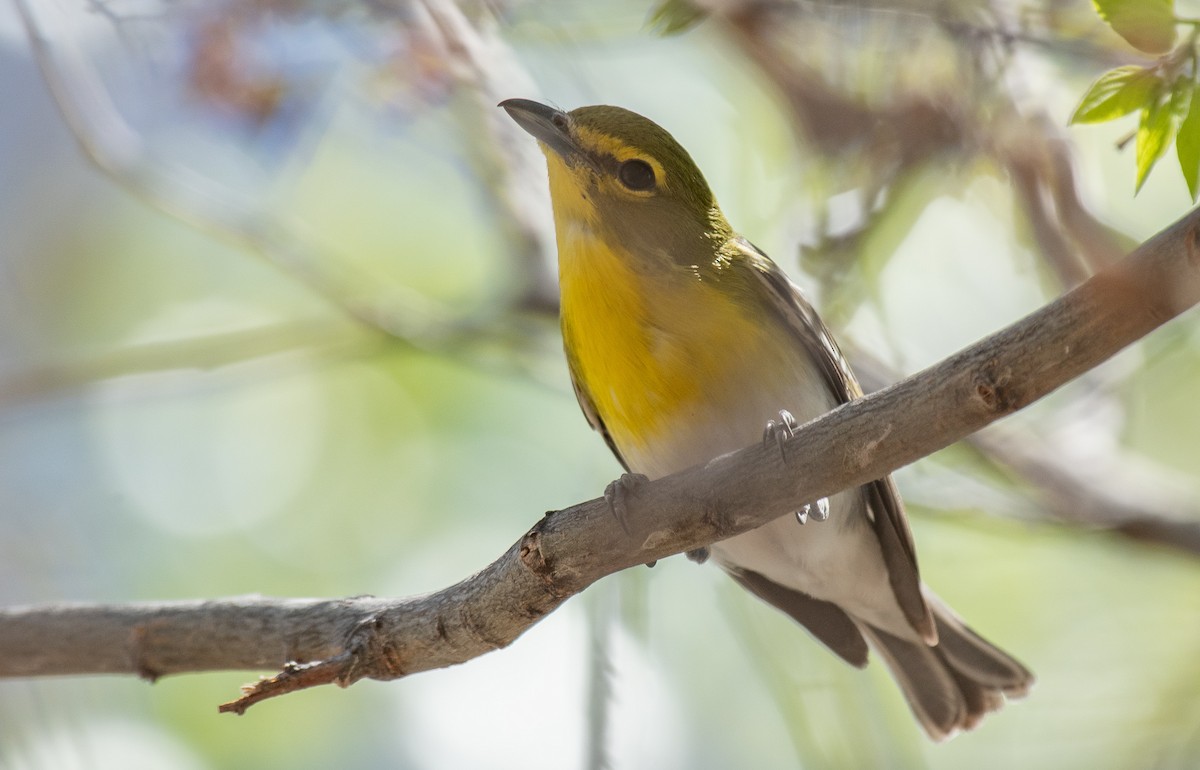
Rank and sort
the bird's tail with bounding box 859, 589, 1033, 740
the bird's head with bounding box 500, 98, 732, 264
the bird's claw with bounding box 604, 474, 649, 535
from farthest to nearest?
the bird's tail with bounding box 859, 589, 1033, 740
the bird's head with bounding box 500, 98, 732, 264
the bird's claw with bounding box 604, 474, 649, 535

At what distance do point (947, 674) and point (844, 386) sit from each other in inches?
65.2

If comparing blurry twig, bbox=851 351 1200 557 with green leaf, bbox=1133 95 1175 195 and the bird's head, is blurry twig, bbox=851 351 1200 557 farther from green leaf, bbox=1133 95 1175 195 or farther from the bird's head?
green leaf, bbox=1133 95 1175 195

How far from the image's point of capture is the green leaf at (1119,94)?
2.49 meters

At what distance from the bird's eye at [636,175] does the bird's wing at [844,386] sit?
47 cm

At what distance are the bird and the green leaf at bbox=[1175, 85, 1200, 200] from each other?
1691 mm

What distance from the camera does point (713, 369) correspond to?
4117mm

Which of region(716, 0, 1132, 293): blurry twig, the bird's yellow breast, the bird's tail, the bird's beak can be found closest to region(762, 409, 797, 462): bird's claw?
the bird's yellow breast

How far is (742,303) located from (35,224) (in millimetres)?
7337

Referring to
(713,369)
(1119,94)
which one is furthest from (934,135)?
(1119,94)

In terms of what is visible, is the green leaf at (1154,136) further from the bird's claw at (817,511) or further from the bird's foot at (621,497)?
the bird's claw at (817,511)

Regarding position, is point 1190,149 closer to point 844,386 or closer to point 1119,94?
point 1119,94

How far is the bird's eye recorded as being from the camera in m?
4.50

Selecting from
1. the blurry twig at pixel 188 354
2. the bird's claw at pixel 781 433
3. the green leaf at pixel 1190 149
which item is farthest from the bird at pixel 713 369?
the blurry twig at pixel 188 354

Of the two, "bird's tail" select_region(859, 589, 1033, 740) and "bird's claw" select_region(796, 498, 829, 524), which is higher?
"bird's claw" select_region(796, 498, 829, 524)
